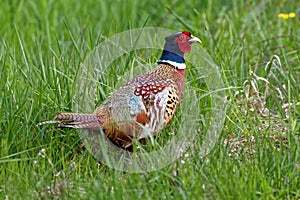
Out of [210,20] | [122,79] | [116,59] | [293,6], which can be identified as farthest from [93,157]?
[293,6]

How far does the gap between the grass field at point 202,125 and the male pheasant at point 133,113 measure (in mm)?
194

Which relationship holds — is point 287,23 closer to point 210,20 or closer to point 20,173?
point 210,20

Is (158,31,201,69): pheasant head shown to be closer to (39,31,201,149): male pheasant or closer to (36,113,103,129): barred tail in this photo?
(39,31,201,149): male pheasant

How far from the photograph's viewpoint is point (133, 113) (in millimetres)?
3656

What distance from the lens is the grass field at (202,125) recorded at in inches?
133

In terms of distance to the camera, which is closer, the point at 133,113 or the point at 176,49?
the point at 133,113

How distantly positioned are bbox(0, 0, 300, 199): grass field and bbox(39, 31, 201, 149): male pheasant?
194 millimetres

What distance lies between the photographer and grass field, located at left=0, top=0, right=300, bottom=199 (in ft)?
11.1

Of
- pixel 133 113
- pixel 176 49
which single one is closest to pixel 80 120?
pixel 133 113

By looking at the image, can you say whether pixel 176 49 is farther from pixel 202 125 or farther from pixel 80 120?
pixel 80 120

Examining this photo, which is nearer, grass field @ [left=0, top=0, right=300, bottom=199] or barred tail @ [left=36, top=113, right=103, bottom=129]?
grass field @ [left=0, top=0, right=300, bottom=199]

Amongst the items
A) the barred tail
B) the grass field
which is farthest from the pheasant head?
the barred tail

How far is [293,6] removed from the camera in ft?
19.9

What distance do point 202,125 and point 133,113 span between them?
0.55m
